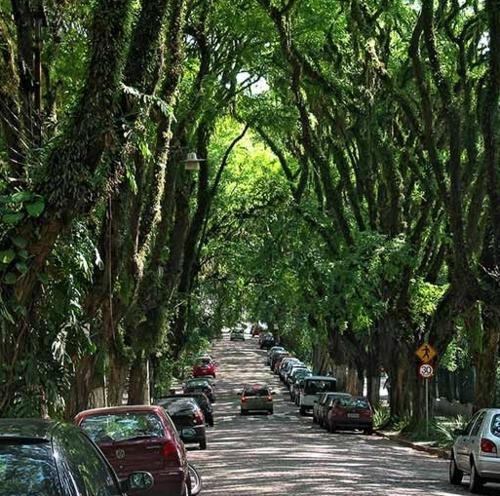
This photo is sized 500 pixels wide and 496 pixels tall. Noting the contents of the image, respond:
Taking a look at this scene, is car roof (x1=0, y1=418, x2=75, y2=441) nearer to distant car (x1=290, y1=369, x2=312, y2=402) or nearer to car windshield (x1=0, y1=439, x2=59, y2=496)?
car windshield (x1=0, y1=439, x2=59, y2=496)

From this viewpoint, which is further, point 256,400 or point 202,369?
point 202,369

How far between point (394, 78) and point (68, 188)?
1882 cm

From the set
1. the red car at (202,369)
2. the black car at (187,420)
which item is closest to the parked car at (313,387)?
the black car at (187,420)

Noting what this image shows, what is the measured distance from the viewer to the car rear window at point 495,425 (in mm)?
16000

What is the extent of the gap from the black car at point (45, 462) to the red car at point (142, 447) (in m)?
5.63

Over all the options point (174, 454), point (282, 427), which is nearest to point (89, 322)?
point (174, 454)

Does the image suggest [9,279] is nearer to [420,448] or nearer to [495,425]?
[495,425]

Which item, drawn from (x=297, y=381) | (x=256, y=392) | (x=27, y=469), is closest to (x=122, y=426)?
(x=27, y=469)

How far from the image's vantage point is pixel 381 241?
28.7 metres

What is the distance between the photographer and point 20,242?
10.5 metres

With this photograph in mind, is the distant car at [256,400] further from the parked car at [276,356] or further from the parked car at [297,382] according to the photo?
the parked car at [276,356]

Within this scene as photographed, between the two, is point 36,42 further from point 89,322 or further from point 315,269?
point 315,269

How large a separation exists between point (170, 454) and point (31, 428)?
6395 millimetres

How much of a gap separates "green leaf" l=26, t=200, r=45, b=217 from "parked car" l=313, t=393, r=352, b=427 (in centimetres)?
2560
